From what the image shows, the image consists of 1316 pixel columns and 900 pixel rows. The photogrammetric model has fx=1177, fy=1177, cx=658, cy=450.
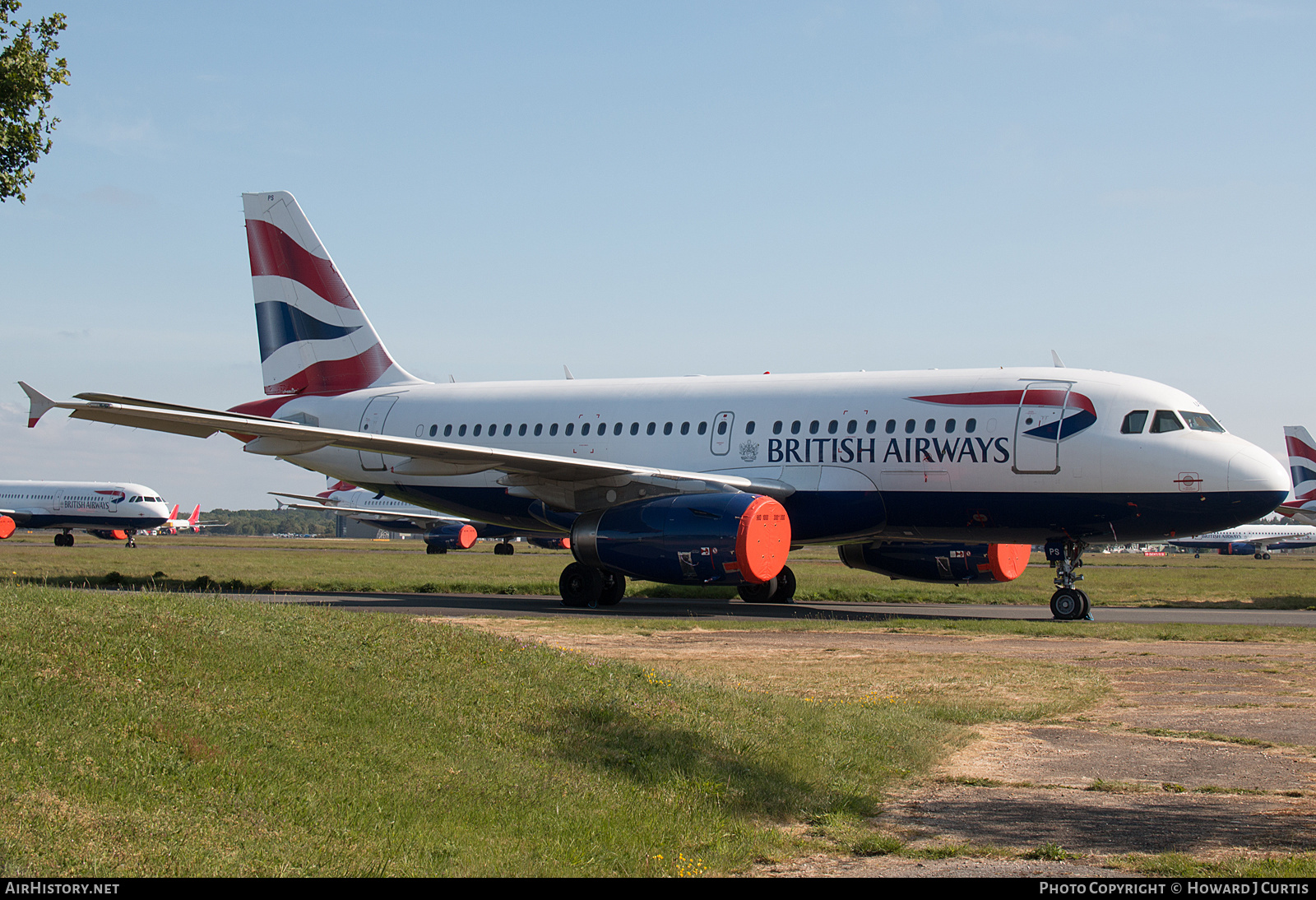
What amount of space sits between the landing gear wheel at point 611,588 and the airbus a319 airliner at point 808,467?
0.06 meters

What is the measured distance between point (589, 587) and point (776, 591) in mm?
5155

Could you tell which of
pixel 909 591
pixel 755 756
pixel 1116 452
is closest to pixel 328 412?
pixel 909 591

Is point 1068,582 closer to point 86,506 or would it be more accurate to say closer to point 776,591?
point 776,591

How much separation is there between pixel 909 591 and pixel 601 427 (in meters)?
8.99

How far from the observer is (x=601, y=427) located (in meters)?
26.5

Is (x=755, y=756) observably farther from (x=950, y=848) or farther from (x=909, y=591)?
(x=909, y=591)

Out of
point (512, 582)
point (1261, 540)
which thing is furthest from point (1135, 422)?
point (1261, 540)

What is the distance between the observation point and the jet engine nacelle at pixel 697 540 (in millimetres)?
20406

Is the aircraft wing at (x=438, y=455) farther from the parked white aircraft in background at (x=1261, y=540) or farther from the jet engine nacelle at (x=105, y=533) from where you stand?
the parked white aircraft in background at (x=1261, y=540)

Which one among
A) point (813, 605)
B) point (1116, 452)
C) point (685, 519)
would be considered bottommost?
point (813, 605)

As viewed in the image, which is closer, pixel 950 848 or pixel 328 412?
pixel 950 848

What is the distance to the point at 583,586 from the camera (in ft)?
77.0

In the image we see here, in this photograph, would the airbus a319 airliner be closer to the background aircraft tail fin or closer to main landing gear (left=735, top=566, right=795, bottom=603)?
main landing gear (left=735, top=566, right=795, bottom=603)
